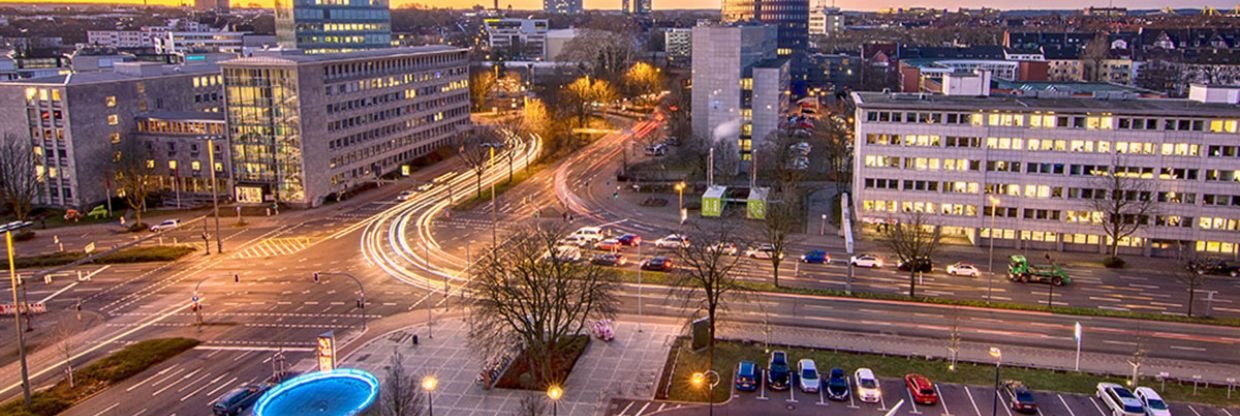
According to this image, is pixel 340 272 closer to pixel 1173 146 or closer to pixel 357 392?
pixel 357 392

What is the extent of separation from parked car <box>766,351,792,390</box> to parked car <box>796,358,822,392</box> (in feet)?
2.48

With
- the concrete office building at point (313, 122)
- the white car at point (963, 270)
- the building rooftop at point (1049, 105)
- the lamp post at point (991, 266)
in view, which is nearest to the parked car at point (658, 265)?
the white car at point (963, 270)

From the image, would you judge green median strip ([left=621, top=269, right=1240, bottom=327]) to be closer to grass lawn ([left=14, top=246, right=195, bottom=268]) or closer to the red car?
the red car

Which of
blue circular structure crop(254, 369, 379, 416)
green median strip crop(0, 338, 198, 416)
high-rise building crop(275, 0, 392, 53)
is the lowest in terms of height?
green median strip crop(0, 338, 198, 416)

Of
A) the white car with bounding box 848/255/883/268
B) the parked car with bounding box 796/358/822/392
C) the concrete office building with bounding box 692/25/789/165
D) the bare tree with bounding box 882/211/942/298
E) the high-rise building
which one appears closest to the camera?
the parked car with bounding box 796/358/822/392

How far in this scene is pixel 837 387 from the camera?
1897 inches

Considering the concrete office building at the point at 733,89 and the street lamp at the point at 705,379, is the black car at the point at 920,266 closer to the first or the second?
the street lamp at the point at 705,379

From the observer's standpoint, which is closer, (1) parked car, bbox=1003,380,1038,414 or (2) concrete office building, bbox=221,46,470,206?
(1) parked car, bbox=1003,380,1038,414

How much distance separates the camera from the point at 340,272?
74.8 meters

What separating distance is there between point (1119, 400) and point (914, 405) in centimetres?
999

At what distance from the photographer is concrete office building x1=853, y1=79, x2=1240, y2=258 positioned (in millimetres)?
77312

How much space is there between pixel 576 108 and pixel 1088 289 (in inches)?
3966

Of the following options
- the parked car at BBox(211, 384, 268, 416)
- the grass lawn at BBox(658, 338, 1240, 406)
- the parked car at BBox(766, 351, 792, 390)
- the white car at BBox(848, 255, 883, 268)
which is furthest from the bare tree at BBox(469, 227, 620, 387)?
the white car at BBox(848, 255, 883, 268)

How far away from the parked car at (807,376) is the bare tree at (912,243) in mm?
17312
